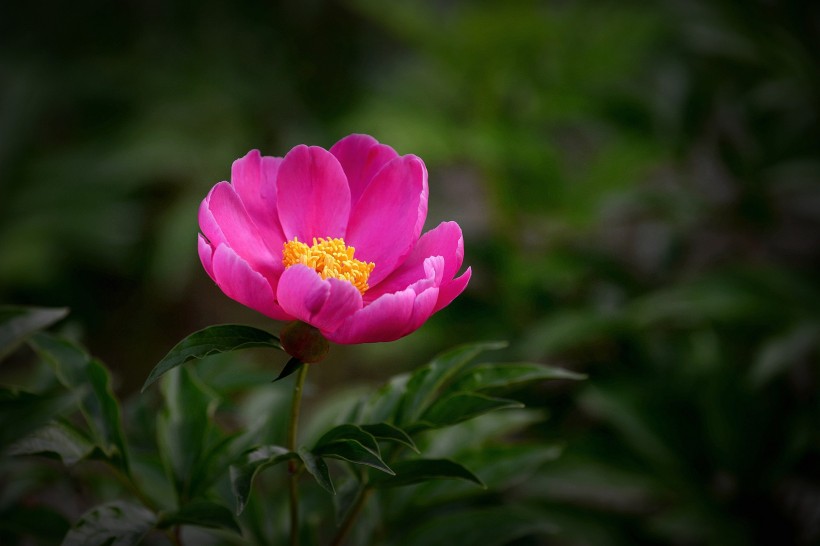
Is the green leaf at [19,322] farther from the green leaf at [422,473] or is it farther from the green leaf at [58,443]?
the green leaf at [422,473]

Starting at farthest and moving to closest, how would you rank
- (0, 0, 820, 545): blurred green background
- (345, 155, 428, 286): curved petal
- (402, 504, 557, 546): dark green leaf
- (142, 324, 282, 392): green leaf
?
(0, 0, 820, 545): blurred green background
(402, 504, 557, 546): dark green leaf
(345, 155, 428, 286): curved petal
(142, 324, 282, 392): green leaf

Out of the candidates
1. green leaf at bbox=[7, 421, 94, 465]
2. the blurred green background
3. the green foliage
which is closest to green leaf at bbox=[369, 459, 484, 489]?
the green foliage

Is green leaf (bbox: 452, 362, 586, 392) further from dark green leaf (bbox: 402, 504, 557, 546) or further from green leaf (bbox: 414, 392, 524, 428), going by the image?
dark green leaf (bbox: 402, 504, 557, 546)

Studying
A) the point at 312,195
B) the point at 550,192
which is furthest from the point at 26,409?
the point at 550,192

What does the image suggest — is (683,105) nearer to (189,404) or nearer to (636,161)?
(636,161)

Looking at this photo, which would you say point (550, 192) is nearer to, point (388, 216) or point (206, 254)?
point (388, 216)

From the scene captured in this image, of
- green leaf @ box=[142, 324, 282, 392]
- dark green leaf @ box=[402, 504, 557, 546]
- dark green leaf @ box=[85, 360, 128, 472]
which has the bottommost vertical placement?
dark green leaf @ box=[402, 504, 557, 546]

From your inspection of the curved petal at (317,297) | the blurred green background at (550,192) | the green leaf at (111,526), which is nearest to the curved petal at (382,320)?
the curved petal at (317,297)
